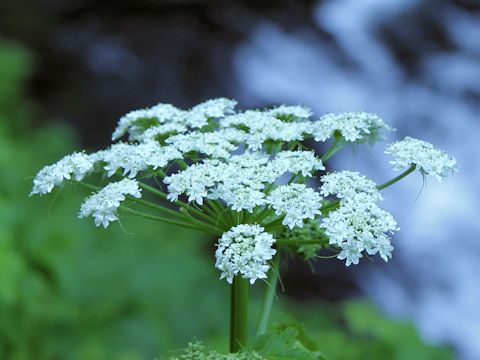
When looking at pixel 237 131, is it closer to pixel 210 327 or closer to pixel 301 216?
pixel 301 216

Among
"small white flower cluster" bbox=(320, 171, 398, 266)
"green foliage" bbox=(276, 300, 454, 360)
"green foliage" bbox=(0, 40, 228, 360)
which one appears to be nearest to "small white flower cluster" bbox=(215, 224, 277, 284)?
"small white flower cluster" bbox=(320, 171, 398, 266)

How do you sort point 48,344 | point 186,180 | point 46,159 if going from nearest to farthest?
point 186,180
point 48,344
point 46,159

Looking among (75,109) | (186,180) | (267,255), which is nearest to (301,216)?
(267,255)

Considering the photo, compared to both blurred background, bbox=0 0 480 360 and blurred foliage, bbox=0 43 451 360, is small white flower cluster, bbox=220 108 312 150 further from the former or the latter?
blurred background, bbox=0 0 480 360

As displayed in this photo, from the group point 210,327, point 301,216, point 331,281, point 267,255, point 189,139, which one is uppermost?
point 331,281

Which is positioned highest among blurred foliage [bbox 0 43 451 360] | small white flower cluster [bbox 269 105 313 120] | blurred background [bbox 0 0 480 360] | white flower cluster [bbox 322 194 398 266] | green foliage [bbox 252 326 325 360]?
blurred background [bbox 0 0 480 360]

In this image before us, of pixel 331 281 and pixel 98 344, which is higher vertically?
pixel 331 281

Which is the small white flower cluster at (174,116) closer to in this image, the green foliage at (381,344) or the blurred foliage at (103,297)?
the blurred foliage at (103,297)
